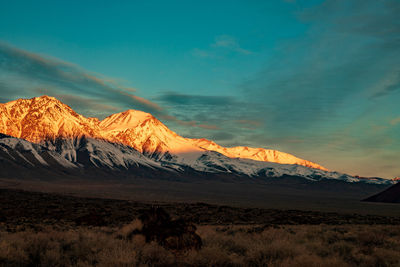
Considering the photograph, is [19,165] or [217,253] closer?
[217,253]

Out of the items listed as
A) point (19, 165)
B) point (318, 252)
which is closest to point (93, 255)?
point (318, 252)

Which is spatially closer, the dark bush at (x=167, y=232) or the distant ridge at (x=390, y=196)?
the dark bush at (x=167, y=232)

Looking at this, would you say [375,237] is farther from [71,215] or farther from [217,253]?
[71,215]

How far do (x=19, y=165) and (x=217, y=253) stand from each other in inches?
7321

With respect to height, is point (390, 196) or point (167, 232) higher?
point (390, 196)

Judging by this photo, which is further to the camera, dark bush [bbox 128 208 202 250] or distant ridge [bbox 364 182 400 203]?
distant ridge [bbox 364 182 400 203]

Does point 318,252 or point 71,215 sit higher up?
point 318,252

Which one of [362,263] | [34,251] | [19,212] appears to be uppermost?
[362,263]

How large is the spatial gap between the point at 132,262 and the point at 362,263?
714 centimetres

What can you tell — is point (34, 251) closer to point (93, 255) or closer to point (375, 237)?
point (93, 255)

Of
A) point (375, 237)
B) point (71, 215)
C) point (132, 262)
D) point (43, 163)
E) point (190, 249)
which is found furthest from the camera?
point (43, 163)

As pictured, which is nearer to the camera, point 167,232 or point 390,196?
point 167,232

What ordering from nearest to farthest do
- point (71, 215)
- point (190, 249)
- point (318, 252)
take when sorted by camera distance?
point (190, 249) < point (318, 252) < point (71, 215)

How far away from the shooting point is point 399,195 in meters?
90.4
